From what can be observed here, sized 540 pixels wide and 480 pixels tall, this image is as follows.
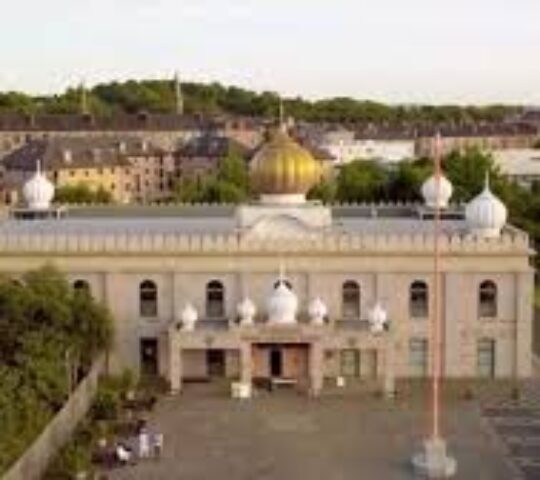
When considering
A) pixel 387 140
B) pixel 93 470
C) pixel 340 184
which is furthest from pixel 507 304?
pixel 387 140

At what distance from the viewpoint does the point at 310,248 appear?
5938 centimetres

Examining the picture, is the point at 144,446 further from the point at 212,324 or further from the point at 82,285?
the point at 82,285

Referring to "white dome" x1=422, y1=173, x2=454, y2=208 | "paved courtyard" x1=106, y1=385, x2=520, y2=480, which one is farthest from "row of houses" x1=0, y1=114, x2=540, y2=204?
"paved courtyard" x1=106, y1=385, x2=520, y2=480

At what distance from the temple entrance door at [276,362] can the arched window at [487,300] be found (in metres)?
8.75

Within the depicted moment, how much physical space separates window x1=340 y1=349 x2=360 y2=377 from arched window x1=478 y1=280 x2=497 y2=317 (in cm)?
564

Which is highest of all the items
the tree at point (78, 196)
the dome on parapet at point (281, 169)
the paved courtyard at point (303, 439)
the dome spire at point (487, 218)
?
the dome on parapet at point (281, 169)

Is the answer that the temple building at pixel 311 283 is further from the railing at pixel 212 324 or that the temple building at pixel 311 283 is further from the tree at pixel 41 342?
the tree at pixel 41 342

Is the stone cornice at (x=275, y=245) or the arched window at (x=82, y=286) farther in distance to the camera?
the arched window at (x=82, y=286)

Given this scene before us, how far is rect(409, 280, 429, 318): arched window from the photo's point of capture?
59844 millimetres

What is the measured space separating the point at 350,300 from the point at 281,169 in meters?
6.65

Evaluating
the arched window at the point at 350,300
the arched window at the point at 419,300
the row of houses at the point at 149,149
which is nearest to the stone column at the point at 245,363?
the arched window at the point at 350,300

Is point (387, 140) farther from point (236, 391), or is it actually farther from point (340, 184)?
point (236, 391)

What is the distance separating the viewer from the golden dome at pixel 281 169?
6188 cm

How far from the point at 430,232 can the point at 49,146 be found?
70938 millimetres
